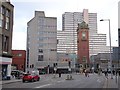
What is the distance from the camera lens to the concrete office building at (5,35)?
154 ft

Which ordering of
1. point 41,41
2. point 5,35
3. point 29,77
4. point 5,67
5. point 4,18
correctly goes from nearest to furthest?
point 29,77 < point 4,18 < point 5,35 < point 5,67 < point 41,41

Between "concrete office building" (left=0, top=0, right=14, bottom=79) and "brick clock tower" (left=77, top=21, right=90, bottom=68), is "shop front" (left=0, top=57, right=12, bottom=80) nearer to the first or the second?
"concrete office building" (left=0, top=0, right=14, bottom=79)

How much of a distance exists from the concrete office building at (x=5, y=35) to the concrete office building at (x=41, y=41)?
273ft

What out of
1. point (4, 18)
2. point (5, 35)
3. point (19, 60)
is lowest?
point (19, 60)

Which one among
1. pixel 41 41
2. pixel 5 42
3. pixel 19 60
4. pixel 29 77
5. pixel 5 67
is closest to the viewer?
pixel 29 77

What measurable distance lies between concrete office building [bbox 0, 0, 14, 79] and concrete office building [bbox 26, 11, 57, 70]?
83076mm

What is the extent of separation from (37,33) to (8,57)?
296ft

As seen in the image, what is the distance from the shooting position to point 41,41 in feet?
459

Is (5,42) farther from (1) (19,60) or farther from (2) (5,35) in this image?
(1) (19,60)

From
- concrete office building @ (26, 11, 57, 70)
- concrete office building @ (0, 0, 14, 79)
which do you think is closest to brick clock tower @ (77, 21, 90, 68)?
concrete office building @ (26, 11, 57, 70)

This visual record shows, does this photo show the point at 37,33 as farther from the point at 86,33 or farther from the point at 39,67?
the point at 86,33

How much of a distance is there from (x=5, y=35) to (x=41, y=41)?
9128 cm

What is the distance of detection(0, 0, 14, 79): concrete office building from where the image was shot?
154 feet

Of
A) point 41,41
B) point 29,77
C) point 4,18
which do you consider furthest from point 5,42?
point 41,41
